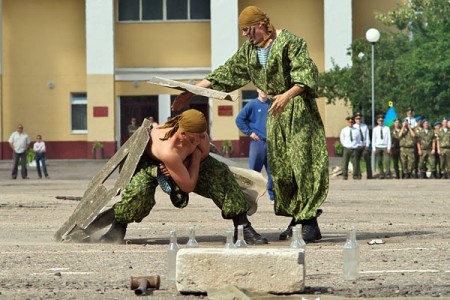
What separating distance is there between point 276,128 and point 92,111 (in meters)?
51.4

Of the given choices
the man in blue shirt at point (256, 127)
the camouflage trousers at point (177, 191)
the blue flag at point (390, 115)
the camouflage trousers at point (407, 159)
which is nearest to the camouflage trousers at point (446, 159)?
the camouflage trousers at point (407, 159)

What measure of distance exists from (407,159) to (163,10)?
984 inches

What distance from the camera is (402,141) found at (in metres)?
45.5

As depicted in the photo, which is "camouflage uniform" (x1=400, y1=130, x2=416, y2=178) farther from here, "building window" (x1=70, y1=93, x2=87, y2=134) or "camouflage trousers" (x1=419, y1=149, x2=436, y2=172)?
"building window" (x1=70, y1=93, x2=87, y2=134)

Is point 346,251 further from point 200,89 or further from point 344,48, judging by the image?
point 344,48

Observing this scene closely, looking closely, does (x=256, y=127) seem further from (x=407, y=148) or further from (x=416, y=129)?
(x=416, y=129)

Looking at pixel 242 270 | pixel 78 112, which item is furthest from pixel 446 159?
pixel 242 270

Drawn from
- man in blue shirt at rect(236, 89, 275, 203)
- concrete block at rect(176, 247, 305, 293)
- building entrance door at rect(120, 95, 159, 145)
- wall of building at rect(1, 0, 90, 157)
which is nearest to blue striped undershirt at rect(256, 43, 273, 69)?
concrete block at rect(176, 247, 305, 293)

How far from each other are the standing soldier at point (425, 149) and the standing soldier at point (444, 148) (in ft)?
0.56

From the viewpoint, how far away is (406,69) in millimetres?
55938

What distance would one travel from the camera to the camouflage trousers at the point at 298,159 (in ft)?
50.8

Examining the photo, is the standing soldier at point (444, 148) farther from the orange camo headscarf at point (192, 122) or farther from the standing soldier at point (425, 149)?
the orange camo headscarf at point (192, 122)

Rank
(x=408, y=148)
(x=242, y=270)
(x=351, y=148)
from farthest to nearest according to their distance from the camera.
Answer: (x=408, y=148), (x=351, y=148), (x=242, y=270)

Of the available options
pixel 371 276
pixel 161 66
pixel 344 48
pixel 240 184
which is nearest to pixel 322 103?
pixel 344 48
